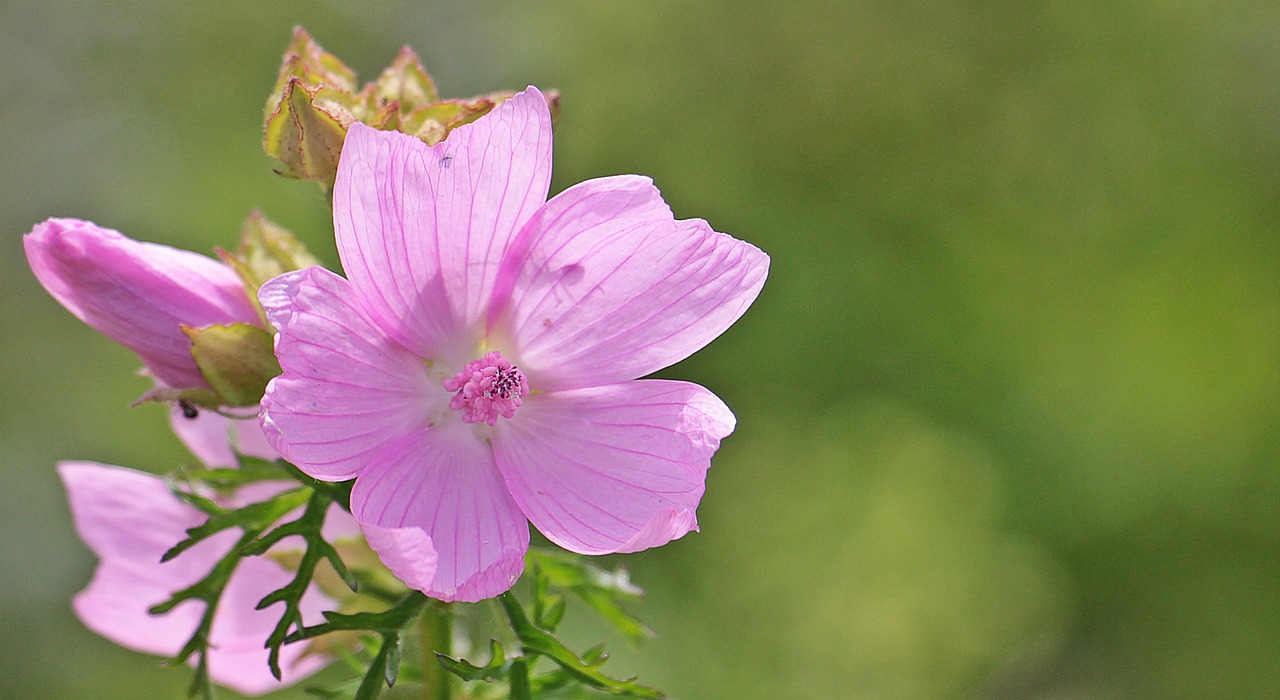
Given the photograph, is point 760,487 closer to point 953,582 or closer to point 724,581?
point 724,581

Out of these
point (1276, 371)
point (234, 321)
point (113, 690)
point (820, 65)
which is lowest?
point (113, 690)

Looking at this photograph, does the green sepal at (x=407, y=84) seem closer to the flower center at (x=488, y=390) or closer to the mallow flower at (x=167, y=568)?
the flower center at (x=488, y=390)

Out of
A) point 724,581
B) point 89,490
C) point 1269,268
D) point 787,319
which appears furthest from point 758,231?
point 89,490

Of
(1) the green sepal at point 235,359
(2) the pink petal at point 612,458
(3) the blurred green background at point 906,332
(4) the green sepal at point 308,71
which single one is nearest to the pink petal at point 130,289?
(1) the green sepal at point 235,359

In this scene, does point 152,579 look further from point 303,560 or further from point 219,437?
point 303,560

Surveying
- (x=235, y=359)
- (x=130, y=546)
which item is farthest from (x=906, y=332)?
(x=235, y=359)

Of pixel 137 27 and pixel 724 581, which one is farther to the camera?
pixel 137 27
